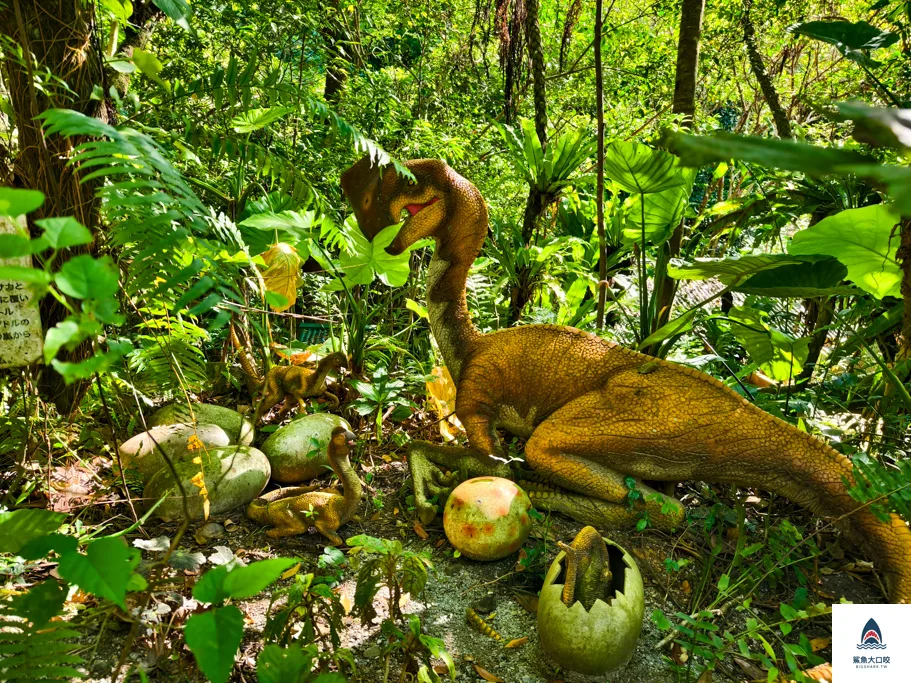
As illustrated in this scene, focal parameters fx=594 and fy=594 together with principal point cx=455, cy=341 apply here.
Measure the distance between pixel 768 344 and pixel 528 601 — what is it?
1.67m

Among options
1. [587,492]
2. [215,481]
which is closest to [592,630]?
[587,492]

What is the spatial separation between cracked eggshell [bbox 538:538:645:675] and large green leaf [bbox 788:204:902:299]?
1463 mm

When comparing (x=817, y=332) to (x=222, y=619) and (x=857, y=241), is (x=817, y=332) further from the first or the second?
(x=222, y=619)

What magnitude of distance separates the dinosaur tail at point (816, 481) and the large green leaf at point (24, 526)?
1966 millimetres

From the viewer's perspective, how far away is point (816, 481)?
6.48 feet

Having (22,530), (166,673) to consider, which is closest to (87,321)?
(22,530)

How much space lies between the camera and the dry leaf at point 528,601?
189cm

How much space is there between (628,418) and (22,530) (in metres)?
1.84

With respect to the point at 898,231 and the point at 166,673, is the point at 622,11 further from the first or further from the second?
the point at 166,673

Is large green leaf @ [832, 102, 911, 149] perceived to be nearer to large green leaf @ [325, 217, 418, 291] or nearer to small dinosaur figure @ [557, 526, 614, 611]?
small dinosaur figure @ [557, 526, 614, 611]

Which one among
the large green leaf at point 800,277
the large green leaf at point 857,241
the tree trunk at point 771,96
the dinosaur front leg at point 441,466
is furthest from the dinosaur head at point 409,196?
the tree trunk at point 771,96

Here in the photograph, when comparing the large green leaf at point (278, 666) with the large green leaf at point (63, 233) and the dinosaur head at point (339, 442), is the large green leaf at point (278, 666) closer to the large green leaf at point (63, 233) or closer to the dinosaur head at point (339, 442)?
the large green leaf at point (63, 233)

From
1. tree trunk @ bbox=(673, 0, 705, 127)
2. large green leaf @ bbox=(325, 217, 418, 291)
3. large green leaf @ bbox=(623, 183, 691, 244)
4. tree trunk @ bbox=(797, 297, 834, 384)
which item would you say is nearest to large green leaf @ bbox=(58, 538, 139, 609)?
large green leaf @ bbox=(325, 217, 418, 291)

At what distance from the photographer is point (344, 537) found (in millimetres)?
2154
